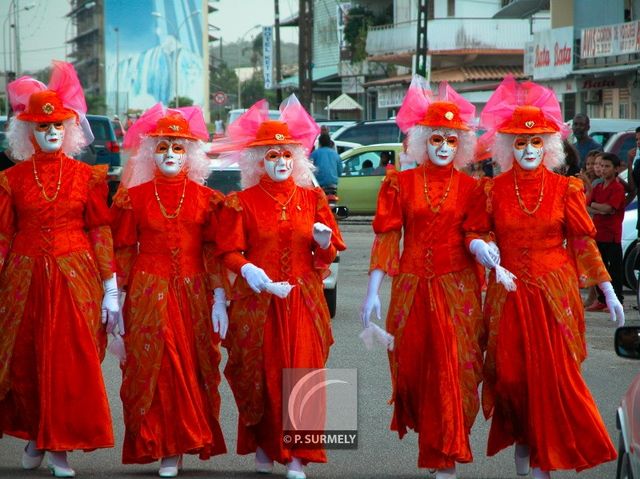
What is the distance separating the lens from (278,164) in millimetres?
7395

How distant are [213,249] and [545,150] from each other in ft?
6.14

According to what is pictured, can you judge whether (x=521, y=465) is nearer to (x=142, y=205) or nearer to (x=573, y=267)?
(x=573, y=267)

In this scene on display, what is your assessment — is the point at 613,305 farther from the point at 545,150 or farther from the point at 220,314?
the point at 220,314

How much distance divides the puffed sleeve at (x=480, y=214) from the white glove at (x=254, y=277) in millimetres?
1080

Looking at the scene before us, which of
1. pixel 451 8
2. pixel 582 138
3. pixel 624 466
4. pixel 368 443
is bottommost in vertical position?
pixel 368 443

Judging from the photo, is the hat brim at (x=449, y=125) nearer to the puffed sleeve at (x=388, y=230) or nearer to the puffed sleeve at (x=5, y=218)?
the puffed sleeve at (x=388, y=230)

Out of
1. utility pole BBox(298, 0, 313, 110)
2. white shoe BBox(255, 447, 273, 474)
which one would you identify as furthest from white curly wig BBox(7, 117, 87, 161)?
utility pole BBox(298, 0, 313, 110)

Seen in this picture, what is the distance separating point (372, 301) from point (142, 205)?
1.36m

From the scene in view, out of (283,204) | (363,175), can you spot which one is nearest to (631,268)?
(283,204)

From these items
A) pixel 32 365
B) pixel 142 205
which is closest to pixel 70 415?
pixel 32 365

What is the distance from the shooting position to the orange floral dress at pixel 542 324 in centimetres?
688

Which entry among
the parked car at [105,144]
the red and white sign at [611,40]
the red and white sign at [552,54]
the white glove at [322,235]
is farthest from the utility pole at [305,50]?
the white glove at [322,235]

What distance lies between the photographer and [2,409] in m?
7.38

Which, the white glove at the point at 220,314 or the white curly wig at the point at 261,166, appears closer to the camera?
the white glove at the point at 220,314
